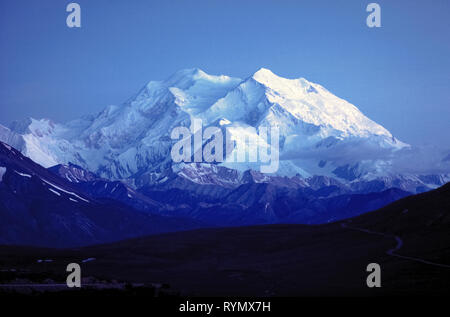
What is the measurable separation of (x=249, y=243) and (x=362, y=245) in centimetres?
4037

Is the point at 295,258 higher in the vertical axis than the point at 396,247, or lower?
lower

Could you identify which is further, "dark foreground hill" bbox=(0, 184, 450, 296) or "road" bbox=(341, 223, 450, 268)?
"road" bbox=(341, 223, 450, 268)

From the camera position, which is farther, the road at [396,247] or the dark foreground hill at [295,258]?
the road at [396,247]

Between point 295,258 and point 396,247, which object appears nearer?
point 396,247

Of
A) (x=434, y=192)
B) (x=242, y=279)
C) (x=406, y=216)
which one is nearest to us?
(x=242, y=279)

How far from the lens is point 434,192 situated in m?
180

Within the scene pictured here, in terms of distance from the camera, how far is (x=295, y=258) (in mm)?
150250

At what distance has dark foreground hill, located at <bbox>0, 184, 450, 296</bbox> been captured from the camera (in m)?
103

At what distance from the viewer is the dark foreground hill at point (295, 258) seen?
4055 inches
